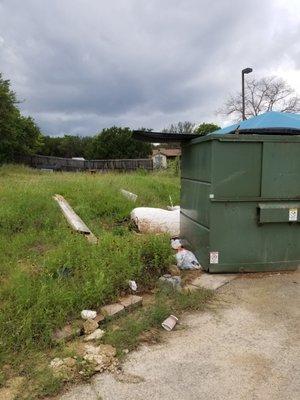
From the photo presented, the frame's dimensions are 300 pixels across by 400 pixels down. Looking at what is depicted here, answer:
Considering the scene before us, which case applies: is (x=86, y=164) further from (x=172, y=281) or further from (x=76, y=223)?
(x=172, y=281)

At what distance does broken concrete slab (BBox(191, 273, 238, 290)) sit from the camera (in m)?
4.64

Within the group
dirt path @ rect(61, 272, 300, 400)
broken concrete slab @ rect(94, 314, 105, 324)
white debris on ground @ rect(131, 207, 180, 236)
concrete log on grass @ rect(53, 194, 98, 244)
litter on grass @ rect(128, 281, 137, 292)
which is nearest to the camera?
dirt path @ rect(61, 272, 300, 400)

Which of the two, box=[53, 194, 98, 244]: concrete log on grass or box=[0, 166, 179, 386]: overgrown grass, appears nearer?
box=[0, 166, 179, 386]: overgrown grass

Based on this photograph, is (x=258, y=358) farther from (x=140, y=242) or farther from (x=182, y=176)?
(x=182, y=176)

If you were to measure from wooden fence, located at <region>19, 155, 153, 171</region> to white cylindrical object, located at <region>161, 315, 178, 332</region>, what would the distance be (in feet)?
76.9

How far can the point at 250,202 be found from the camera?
4918mm

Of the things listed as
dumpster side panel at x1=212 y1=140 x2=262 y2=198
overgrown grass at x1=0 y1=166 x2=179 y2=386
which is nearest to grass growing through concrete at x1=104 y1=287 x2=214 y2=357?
overgrown grass at x1=0 y1=166 x2=179 y2=386

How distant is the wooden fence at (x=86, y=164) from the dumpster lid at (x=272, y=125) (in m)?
19.1

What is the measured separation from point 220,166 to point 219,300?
159cm

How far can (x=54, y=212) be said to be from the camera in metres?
7.05

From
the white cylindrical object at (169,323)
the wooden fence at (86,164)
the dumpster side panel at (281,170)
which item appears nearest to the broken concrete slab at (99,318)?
the white cylindrical object at (169,323)

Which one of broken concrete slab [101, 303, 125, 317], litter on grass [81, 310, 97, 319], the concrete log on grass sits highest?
the concrete log on grass

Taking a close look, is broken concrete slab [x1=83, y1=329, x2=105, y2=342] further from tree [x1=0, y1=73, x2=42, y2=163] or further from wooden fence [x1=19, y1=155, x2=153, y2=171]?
tree [x1=0, y1=73, x2=42, y2=163]

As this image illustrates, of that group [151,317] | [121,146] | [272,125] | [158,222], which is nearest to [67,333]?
[151,317]
